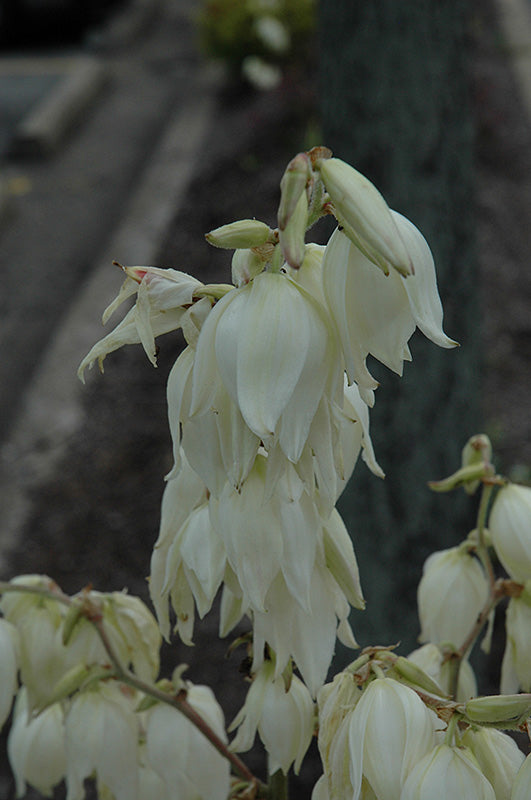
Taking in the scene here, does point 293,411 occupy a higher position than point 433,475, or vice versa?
point 293,411

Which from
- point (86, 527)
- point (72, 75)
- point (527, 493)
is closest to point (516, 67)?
point (72, 75)

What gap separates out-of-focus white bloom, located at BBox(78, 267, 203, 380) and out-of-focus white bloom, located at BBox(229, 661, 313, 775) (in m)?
0.26

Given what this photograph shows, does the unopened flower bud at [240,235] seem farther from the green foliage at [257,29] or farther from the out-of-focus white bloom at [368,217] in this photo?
the green foliage at [257,29]

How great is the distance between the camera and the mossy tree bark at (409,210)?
167 centimetres

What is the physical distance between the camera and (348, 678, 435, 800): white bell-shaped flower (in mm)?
556

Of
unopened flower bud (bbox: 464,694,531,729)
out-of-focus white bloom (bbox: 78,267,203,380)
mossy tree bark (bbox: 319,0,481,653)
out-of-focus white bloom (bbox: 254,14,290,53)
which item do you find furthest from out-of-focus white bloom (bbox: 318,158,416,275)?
out-of-focus white bloom (bbox: 254,14,290,53)

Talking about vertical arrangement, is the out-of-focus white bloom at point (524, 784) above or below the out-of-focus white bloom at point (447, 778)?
above

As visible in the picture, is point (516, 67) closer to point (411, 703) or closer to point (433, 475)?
point (433, 475)

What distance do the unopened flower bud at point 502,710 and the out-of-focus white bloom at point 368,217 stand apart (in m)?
0.23

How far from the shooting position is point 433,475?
69.8 inches

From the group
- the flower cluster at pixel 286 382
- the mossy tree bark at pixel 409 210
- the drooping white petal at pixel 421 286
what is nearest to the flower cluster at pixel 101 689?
the flower cluster at pixel 286 382

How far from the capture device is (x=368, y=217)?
45 cm

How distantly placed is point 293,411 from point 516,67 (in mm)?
5634

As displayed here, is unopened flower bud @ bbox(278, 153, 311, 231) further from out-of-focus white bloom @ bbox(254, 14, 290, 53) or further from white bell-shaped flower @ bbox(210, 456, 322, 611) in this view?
out-of-focus white bloom @ bbox(254, 14, 290, 53)
